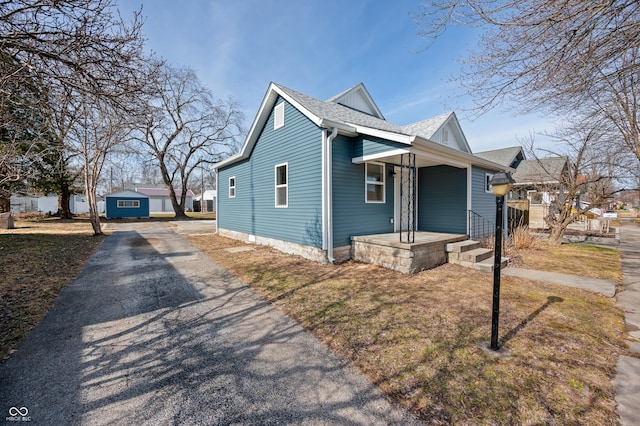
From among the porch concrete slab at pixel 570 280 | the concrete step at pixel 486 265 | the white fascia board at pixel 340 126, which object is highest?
the white fascia board at pixel 340 126

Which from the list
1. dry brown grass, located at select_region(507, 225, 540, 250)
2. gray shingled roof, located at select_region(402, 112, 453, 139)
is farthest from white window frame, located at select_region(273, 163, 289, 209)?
dry brown grass, located at select_region(507, 225, 540, 250)

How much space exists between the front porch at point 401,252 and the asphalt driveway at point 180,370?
130 inches

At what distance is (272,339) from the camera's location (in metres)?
3.16

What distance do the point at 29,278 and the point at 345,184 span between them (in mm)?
6963

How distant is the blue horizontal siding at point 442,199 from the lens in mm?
8742

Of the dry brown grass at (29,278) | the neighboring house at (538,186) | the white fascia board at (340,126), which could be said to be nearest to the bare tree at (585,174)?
the neighboring house at (538,186)

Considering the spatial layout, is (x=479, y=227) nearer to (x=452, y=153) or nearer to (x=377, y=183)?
(x=452, y=153)

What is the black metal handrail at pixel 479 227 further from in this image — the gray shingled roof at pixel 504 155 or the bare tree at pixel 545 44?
the gray shingled roof at pixel 504 155

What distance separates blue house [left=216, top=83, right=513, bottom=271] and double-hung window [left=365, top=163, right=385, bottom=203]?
3 cm

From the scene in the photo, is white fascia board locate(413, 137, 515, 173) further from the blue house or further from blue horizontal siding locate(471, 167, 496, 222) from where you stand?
blue horizontal siding locate(471, 167, 496, 222)

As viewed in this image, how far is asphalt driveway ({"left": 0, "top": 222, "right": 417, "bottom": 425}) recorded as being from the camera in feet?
6.59

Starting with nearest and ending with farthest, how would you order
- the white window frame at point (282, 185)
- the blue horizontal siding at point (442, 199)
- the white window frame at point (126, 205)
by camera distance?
the white window frame at point (282, 185) → the blue horizontal siding at point (442, 199) → the white window frame at point (126, 205)

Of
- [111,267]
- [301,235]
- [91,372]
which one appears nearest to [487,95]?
[301,235]

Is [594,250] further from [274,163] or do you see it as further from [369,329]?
[274,163]
